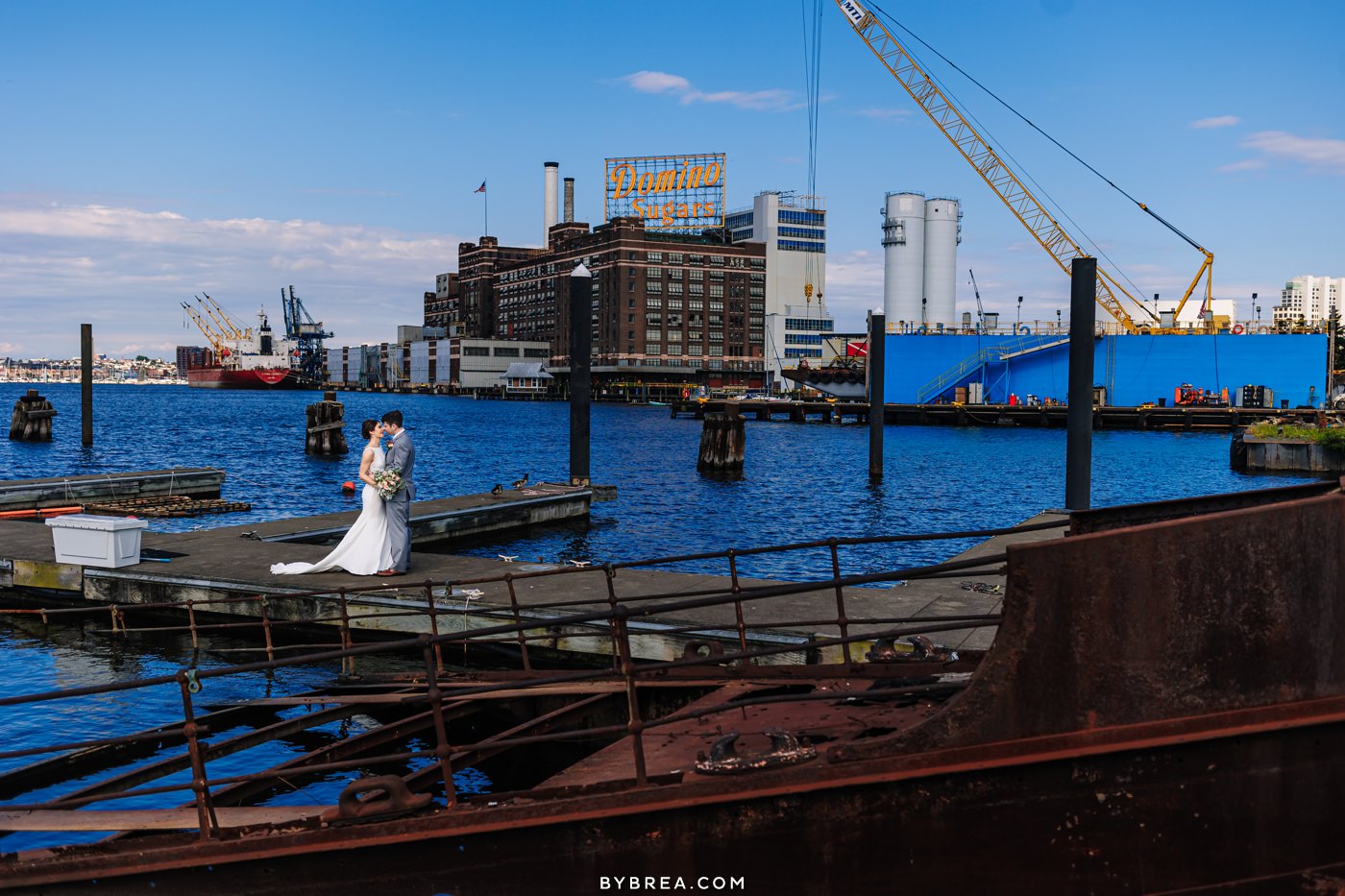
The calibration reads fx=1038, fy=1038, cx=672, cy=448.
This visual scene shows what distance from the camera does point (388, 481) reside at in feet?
44.7

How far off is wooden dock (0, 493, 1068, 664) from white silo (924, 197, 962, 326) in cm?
17901

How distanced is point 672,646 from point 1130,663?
7.51m

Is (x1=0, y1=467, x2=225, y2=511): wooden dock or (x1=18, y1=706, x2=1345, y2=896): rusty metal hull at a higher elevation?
(x1=18, y1=706, x2=1345, y2=896): rusty metal hull

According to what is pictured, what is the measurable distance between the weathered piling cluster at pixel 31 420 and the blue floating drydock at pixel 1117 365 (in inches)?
2901

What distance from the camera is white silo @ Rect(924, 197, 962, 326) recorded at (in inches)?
7461

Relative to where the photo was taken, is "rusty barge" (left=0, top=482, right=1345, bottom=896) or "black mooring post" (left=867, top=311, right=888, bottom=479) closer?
"rusty barge" (left=0, top=482, right=1345, bottom=896)

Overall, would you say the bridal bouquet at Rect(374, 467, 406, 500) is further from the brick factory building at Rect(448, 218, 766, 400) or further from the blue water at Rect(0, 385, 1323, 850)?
the brick factory building at Rect(448, 218, 766, 400)

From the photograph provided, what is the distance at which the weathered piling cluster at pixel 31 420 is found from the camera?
211 ft

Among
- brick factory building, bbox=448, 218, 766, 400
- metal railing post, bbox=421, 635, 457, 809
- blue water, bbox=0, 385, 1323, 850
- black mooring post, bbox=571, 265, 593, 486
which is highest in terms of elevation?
brick factory building, bbox=448, 218, 766, 400

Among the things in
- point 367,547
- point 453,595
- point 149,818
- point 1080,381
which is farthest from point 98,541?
point 1080,381

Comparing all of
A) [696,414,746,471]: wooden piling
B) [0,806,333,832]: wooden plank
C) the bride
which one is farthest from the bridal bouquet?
[696,414,746,471]: wooden piling

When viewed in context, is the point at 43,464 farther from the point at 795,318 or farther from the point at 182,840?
the point at 795,318

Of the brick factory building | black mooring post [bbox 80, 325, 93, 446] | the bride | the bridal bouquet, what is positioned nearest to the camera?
the bridal bouquet

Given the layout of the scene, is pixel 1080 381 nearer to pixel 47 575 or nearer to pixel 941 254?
pixel 47 575
